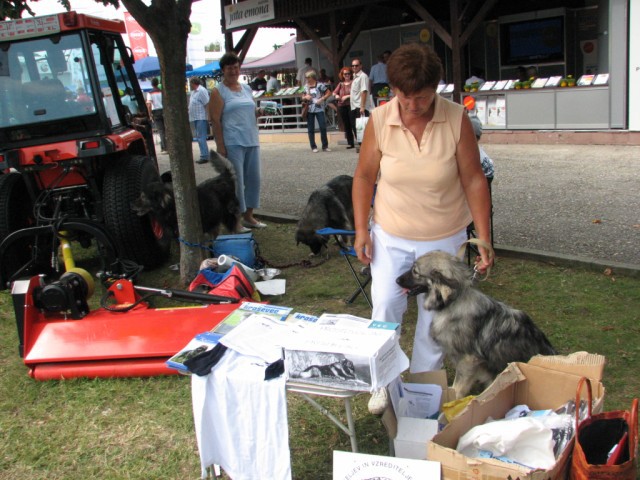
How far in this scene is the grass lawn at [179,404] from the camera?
3.17m

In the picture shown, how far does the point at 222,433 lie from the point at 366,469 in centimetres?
69

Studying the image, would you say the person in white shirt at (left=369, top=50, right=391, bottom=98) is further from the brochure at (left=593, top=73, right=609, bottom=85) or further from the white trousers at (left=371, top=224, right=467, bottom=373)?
the white trousers at (left=371, top=224, right=467, bottom=373)

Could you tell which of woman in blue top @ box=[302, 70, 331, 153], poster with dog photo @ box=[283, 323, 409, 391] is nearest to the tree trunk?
poster with dog photo @ box=[283, 323, 409, 391]

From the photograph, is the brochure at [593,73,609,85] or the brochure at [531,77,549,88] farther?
the brochure at [531,77,549,88]

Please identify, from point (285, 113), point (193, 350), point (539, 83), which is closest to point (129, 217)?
point (193, 350)

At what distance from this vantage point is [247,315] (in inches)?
121

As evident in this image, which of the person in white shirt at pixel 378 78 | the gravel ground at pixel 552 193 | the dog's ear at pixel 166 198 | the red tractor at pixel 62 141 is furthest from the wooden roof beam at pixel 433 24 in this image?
the dog's ear at pixel 166 198

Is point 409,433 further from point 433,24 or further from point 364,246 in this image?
point 433,24

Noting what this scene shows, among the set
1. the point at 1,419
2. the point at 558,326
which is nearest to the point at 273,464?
the point at 1,419

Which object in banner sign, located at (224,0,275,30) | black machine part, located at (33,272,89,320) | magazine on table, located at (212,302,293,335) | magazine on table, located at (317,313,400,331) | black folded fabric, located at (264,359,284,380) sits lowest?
black machine part, located at (33,272,89,320)

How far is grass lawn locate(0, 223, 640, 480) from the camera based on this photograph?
3.17m

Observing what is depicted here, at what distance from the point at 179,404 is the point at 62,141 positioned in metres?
3.45

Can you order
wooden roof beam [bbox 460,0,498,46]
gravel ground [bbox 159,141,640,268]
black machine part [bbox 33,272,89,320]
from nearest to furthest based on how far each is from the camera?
black machine part [bbox 33,272,89,320] < gravel ground [bbox 159,141,640,268] < wooden roof beam [bbox 460,0,498,46]

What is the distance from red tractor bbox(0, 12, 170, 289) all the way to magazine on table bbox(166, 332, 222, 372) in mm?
3200
